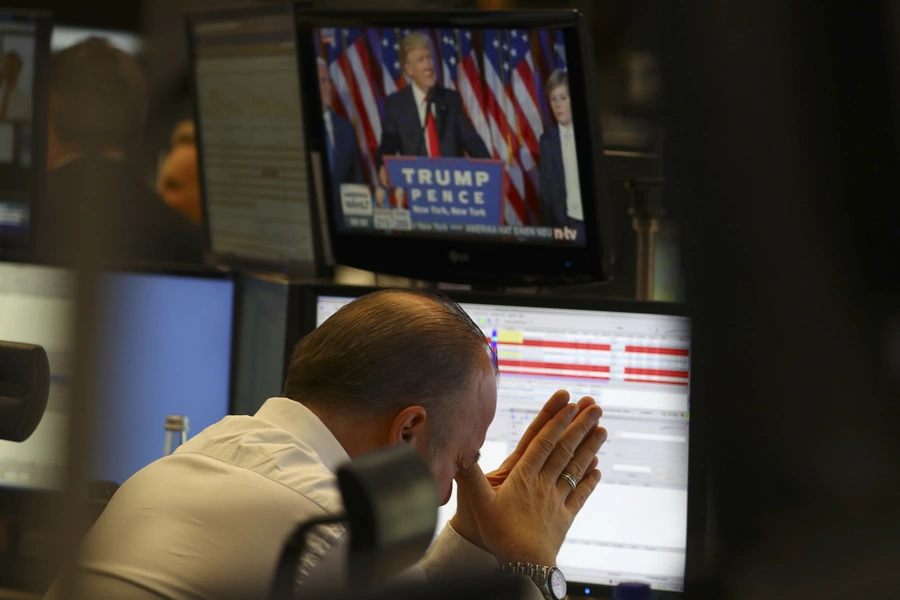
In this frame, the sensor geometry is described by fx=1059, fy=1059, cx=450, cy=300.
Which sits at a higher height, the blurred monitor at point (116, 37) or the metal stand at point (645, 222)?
the blurred monitor at point (116, 37)

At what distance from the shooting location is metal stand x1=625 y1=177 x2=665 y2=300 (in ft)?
4.87

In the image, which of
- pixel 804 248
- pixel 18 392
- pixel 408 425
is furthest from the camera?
pixel 408 425

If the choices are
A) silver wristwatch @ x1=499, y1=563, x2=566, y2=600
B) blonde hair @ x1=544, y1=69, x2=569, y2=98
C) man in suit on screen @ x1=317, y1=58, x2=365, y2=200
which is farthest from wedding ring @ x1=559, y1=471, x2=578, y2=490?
man in suit on screen @ x1=317, y1=58, x2=365, y2=200

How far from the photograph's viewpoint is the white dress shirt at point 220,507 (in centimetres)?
81

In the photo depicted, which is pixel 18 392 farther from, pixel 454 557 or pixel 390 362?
pixel 454 557

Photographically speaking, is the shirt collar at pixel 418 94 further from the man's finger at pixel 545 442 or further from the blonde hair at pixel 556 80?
the man's finger at pixel 545 442

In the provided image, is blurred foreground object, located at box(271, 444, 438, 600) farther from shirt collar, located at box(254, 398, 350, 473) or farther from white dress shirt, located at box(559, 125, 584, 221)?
white dress shirt, located at box(559, 125, 584, 221)

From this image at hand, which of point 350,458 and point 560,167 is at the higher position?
point 560,167

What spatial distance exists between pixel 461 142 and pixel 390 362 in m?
0.52

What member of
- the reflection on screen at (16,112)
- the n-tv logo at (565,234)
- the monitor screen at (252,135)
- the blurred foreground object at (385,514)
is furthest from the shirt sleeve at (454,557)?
the reflection on screen at (16,112)

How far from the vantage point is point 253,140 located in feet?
5.76

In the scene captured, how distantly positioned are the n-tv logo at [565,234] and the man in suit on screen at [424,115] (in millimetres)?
137

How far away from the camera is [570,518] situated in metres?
1.13

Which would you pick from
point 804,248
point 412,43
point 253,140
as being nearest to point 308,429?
point 412,43
